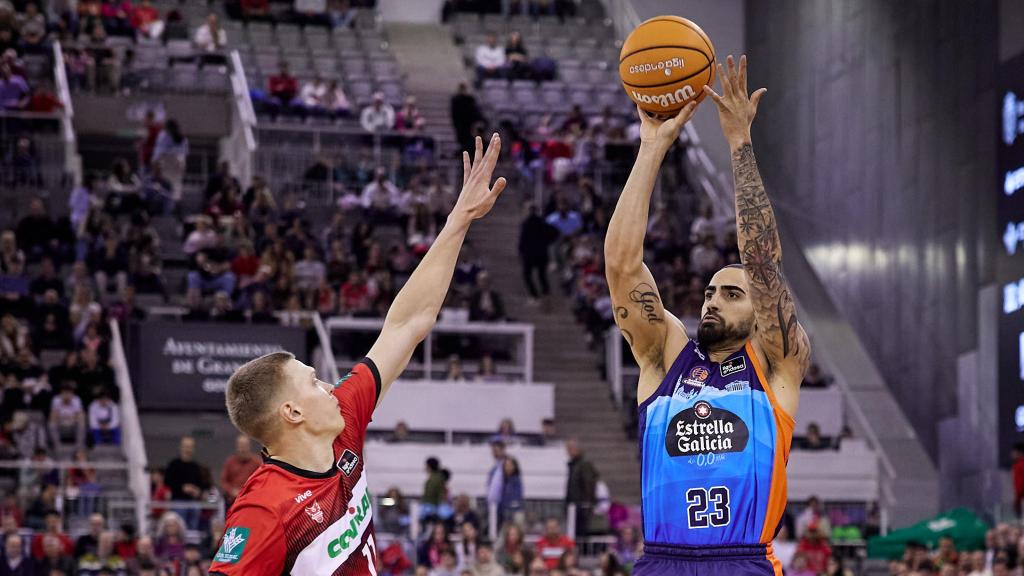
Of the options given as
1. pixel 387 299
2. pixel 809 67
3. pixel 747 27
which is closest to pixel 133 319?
pixel 387 299

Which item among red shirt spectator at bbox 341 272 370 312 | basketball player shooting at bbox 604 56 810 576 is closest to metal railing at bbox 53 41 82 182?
red shirt spectator at bbox 341 272 370 312

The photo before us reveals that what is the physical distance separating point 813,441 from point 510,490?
461 cm

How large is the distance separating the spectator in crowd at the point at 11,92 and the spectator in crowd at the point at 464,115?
7.22 meters

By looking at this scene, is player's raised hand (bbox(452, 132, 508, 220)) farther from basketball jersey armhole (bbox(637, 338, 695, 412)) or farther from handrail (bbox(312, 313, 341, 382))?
handrail (bbox(312, 313, 341, 382))

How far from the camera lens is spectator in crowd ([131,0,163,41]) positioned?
30250mm

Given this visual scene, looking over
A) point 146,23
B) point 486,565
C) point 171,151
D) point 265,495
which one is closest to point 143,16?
point 146,23

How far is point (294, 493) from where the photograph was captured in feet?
17.2

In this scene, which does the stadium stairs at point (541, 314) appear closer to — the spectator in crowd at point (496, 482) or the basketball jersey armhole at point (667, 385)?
the spectator in crowd at point (496, 482)

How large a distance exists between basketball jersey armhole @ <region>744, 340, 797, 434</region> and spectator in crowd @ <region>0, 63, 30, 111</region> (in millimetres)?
21600

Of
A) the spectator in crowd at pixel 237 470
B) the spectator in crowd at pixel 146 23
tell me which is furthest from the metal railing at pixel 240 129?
the spectator in crowd at pixel 237 470

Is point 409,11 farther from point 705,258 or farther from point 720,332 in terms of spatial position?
point 720,332

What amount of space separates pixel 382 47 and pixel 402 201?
7.96 metres

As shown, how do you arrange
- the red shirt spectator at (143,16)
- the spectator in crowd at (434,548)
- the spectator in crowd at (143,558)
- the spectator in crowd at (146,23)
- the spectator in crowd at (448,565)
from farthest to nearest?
1. the red shirt spectator at (143,16)
2. the spectator in crowd at (146,23)
3. the spectator in crowd at (434,548)
4. the spectator in crowd at (448,565)
5. the spectator in crowd at (143,558)

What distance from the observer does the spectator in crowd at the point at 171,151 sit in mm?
26859
